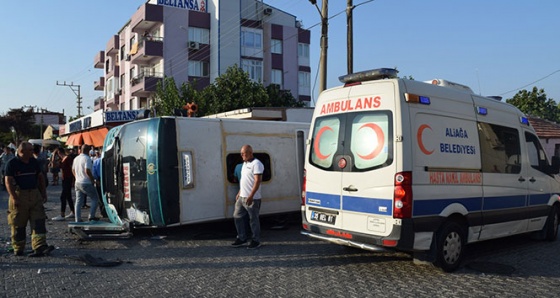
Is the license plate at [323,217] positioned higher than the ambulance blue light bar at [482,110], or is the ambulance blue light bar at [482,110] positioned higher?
the ambulance blue light bar at [482,110]

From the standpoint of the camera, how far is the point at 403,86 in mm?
5770

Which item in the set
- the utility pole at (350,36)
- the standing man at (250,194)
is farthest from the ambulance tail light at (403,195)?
the utility pole at (350,36)

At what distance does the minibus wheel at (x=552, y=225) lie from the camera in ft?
27.0

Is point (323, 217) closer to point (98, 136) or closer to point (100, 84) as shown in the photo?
point (98, 136)

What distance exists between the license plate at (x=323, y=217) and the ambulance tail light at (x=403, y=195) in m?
1.08

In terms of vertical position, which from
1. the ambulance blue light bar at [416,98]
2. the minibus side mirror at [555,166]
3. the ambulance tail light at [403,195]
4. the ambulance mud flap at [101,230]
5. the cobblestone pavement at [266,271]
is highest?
the ambulance blue light bar at [416,98]

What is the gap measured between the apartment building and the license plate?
95.7 ft

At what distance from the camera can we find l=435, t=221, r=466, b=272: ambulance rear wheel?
5.96 metres

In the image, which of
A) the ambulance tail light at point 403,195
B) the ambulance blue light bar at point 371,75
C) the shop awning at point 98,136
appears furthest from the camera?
the shop awning at point 98,136

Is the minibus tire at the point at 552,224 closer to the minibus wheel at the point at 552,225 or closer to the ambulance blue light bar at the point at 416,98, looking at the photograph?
the minibus wheel at the point at 552,225

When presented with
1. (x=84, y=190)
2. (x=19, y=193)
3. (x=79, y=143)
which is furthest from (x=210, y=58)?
(x=19, y=193)

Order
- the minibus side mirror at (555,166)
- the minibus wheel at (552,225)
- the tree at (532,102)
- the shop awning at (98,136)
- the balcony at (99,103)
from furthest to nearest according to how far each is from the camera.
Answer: the balcony at (99,103) → the tree at (532,102) → the shop awning at (98,136) → the minibus wheel at (552,225) → the minibus side mirror at (555,166)

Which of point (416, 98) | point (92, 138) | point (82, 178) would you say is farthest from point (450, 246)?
point (92, 138)

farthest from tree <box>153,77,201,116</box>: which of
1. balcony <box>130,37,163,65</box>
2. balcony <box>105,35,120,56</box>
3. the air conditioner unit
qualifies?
balcony <box>105,35,120,56</box>
